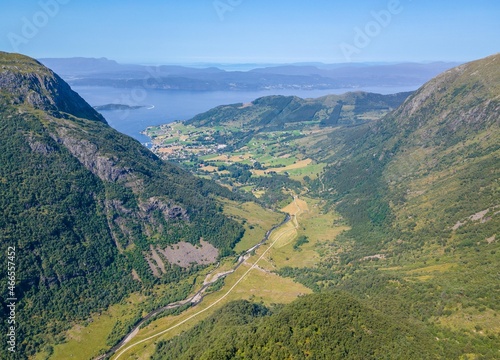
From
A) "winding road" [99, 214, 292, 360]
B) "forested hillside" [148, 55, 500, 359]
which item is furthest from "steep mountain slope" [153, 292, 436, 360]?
"winding road" [99, 214, 292, 360]

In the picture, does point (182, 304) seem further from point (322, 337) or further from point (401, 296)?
point (401, 296)

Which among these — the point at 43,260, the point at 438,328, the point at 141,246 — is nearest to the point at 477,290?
the point at 438,328

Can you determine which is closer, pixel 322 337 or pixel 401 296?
pixel 322 337

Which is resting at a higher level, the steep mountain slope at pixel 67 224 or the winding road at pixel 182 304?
the steep mountain slope at pixel 67 224

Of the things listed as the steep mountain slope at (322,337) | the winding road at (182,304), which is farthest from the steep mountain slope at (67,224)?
the steep mountain slope at (322,337)

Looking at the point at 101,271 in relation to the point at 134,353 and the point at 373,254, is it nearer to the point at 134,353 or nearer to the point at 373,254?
the point at 134,353

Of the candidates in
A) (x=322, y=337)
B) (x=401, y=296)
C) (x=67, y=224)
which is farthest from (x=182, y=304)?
(x=401, y=296)

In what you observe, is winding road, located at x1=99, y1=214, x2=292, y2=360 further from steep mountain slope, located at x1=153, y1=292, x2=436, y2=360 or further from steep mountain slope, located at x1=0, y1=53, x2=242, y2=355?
steep mountain slope, located at x1=153, y1=292, x2=436, y2=360

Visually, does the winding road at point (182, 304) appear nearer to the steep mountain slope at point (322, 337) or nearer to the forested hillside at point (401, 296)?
the forested hillside at point (401, 296)
